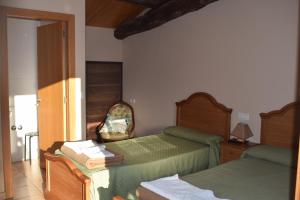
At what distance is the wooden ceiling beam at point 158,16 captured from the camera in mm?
3681

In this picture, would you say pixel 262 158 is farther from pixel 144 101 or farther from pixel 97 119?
pixel 97 119

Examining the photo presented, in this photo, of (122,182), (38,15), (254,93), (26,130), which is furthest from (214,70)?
(26,130)

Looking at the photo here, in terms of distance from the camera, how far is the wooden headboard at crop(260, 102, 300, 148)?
9.95ft

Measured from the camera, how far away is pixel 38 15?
3.46 metres

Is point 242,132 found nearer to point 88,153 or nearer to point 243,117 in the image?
point 243,117

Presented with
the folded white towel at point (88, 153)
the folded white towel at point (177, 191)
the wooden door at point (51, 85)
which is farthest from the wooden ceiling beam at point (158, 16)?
the folded white towel at point (177, 191)

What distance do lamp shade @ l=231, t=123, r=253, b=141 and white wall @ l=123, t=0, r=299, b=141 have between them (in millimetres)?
111

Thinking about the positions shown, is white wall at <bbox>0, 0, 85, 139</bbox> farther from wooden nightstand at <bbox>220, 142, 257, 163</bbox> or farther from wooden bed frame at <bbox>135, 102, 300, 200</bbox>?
wooden bed frame at <bbox>135, 102, 300, 200</bbox>

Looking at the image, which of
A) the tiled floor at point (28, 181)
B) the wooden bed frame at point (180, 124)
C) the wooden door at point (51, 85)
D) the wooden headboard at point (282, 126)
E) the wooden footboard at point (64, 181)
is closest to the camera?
the wooden footboard at point (64, 181)

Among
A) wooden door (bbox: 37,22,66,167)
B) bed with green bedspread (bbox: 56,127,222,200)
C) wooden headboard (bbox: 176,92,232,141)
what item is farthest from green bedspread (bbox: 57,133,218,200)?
wooden door (bbox: 37,22,66,167)

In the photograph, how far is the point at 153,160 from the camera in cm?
290

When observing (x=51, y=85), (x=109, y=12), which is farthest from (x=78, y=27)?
(x=109, y=12)

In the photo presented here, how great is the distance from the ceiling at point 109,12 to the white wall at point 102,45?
0.37 ft

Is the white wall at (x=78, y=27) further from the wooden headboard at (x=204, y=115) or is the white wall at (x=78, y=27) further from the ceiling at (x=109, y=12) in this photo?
the wooden headboard at (x=204, y=115)
